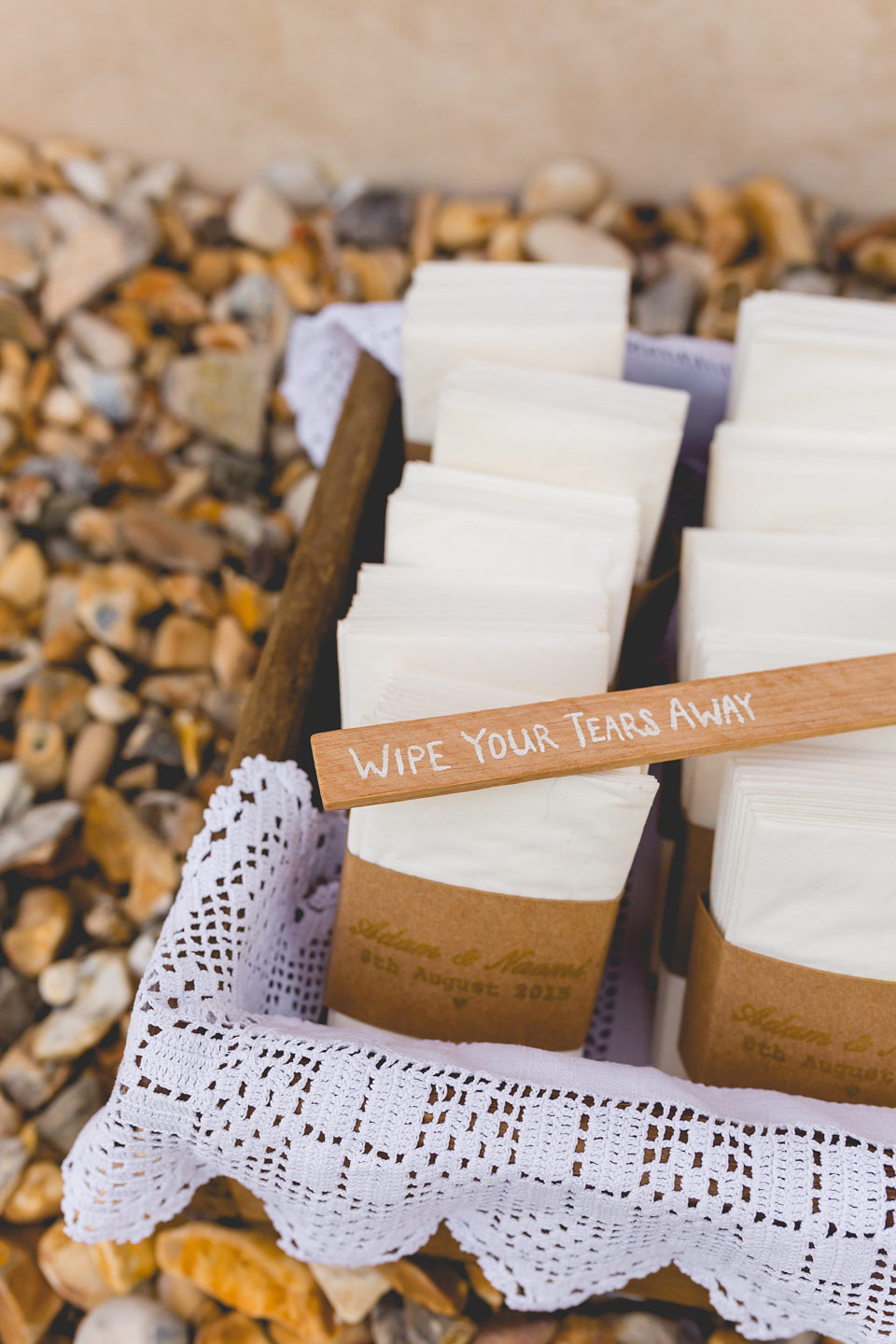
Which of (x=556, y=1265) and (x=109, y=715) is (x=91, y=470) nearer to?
(x=109, y=715)

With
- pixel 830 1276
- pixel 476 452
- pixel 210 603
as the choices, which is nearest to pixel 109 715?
pixel 210 603

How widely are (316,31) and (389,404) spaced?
1.99 feet

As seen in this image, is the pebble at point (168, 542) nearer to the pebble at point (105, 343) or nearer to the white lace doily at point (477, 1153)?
the pebble at point (105, 343)

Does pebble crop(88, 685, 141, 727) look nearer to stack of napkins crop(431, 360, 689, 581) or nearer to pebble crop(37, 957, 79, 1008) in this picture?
pebble crop(37, 957, 79, 1008)

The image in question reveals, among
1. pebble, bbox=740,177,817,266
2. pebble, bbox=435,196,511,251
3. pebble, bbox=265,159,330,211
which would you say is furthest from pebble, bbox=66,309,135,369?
pebble, bbox=740,177,817,266

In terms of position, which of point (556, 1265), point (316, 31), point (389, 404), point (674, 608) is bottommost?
point (556, 1265)

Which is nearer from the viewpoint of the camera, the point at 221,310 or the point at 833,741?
the point at 833,741

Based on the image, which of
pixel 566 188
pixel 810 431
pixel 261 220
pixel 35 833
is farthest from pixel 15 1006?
pixel 566 188

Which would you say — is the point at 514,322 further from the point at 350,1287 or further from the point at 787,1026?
the point at 350,1287

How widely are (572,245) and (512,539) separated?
691mm

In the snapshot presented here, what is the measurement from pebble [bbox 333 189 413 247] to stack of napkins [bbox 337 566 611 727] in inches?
32.2

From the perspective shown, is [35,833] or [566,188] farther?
[566,188]

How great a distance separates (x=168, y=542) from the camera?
97 cm

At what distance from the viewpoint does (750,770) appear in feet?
1.50
